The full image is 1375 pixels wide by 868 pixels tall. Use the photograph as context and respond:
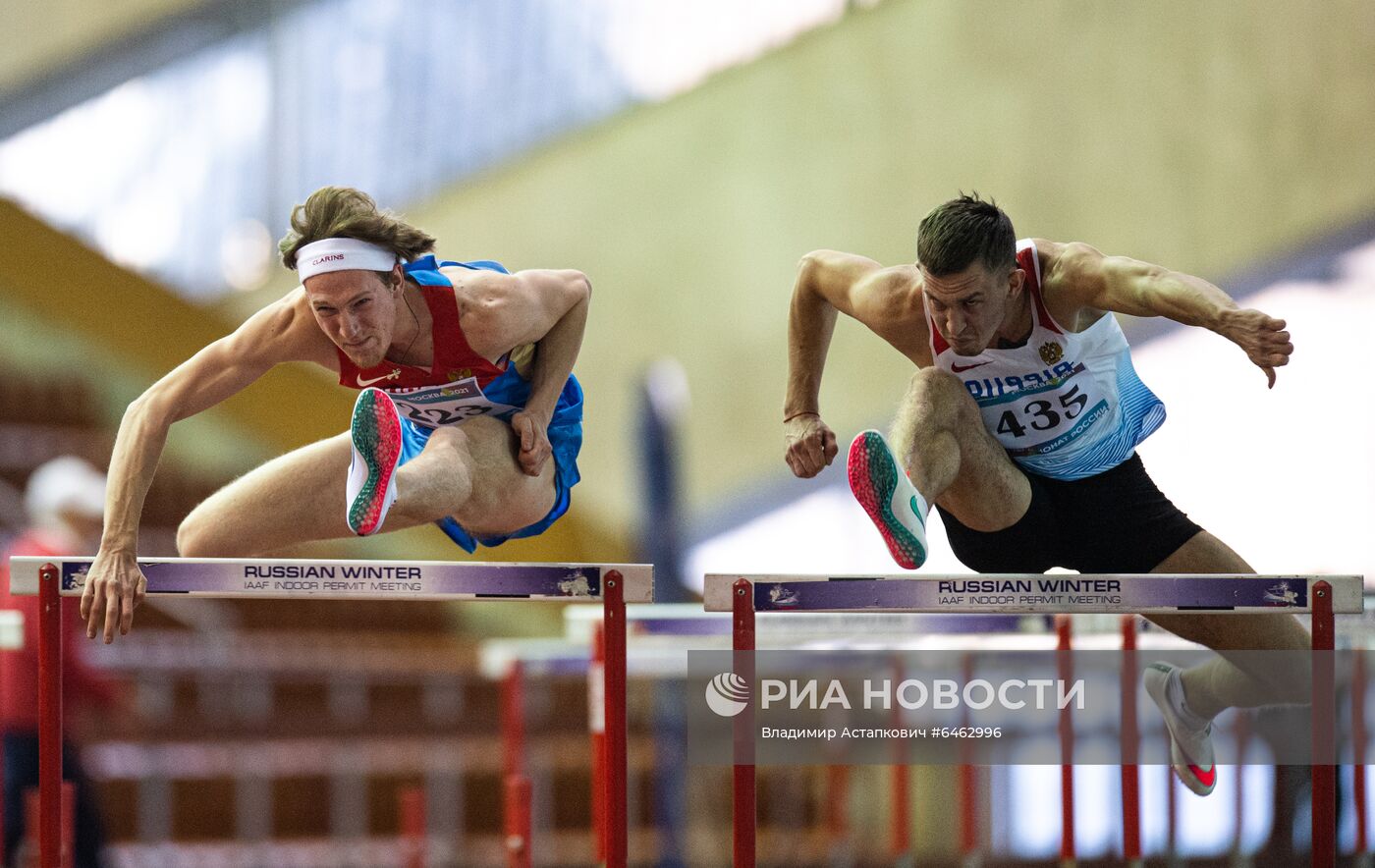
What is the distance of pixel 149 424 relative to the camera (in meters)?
3.15

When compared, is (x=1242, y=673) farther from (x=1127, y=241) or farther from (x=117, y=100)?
(x=117, y=100)

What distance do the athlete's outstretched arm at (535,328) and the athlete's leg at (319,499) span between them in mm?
54

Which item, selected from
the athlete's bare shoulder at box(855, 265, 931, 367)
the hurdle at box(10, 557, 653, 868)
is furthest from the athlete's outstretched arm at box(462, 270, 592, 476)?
the athlete's bare shoulder at box(855, 265, 931, 367)

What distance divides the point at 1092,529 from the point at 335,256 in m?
1.60

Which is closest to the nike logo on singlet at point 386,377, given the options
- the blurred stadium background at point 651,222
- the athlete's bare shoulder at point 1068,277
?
the athlete's bare shoulder at point 1068,277

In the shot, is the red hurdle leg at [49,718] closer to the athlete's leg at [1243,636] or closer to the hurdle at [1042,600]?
the hurdle at [1042,600]

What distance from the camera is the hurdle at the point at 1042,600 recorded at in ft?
9.35

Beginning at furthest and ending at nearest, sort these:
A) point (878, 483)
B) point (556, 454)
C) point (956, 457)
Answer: point (556, 454)
point (956, 457)
point (878, 483)

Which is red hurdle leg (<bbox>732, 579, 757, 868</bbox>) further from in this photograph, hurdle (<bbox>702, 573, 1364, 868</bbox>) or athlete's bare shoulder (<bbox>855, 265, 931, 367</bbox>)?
athlete's bare shoulder (<bbox>855, 265, 931, 367</bbox>)

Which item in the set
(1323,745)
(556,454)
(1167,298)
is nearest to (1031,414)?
(1167,298)

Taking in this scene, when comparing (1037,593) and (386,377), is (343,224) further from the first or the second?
(1037,593)

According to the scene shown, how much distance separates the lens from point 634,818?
7723 millimetres

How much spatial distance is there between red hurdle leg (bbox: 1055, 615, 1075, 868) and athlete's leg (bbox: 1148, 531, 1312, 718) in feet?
0.96

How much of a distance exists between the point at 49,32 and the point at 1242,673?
7064 mm
